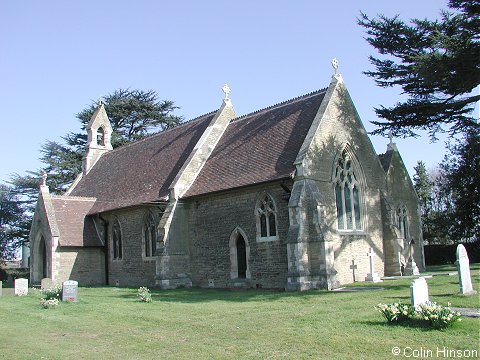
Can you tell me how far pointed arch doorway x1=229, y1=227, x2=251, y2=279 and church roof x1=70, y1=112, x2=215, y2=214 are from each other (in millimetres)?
4871

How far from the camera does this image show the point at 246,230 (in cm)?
2194

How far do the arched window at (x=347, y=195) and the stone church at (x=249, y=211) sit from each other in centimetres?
5

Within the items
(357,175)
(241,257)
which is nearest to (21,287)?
(241,257)

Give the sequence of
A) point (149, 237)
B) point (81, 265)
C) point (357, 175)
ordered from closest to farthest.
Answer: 1. point (357, 175)
2. point (149, 237)
3. point (81, 265)

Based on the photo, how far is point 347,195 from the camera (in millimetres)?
22547

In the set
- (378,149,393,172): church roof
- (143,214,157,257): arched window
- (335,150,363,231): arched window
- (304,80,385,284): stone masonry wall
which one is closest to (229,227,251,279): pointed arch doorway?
(304,80,385,284): stone masonry wall

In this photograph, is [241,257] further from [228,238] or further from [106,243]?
[106,243]

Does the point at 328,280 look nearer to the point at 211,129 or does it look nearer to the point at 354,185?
the point at 354,185

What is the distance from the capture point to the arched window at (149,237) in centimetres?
2700

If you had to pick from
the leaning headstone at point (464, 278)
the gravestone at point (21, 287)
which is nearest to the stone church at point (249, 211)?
the gravestone at point (21, 287)

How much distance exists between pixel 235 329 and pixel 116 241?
66.6 feet

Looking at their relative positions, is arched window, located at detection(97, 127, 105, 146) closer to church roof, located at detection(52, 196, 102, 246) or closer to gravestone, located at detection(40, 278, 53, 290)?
church roof, located at detection(52, 196, 102, 246)

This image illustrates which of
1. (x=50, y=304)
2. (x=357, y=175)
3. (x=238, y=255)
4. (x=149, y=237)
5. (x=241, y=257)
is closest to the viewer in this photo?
(x=50, y=304)

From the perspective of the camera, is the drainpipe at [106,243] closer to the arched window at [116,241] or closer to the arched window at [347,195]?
the arched window at [116,241]
